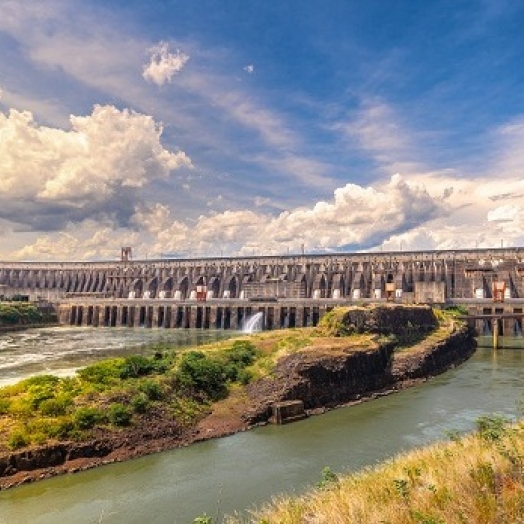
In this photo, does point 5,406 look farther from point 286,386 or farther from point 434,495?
point 434,495

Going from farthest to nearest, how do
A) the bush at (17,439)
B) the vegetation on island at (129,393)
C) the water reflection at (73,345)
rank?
1. the water reflection at (73,345)
2. the vegetation on island at (129,393)
3. the bush at (17,439)

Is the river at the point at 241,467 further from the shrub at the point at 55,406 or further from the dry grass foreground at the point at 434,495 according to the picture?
the dry grass foreground at the point at 434,495

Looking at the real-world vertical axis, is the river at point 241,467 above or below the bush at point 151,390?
below

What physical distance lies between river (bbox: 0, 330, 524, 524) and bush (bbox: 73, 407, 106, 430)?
281 centimetres

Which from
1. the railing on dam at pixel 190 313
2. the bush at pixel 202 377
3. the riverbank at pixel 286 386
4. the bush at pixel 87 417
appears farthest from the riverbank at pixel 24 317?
the bush at pixel 87 417

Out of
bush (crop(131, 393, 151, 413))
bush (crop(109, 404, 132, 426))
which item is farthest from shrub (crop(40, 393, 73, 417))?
bush (crop(131, 393, 151, 413))

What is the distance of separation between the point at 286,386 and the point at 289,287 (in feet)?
245

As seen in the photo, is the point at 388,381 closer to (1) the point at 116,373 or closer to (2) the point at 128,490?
(1) the point at 116,373

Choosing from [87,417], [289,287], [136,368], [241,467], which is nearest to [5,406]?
[87,417]

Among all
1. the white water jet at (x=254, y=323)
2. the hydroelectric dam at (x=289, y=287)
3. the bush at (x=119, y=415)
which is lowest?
the bush at (x=119, y=415)

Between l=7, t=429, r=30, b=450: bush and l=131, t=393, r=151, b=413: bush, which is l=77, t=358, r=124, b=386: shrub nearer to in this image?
l=131, t=393, r=151, b=413: bush

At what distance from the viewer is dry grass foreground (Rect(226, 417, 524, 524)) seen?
10.8m

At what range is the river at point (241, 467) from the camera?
19.6 metres

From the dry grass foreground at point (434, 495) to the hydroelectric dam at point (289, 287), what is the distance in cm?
5212
